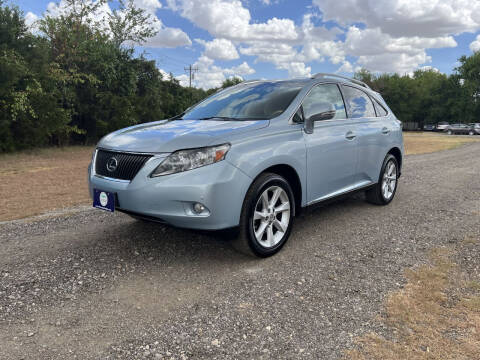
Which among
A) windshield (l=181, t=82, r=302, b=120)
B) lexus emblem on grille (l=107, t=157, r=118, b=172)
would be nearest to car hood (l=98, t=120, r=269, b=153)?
lexus emblem on grille (l=107, t=157, r=118, b=172)

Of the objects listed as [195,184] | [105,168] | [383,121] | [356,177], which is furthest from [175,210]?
[383,121]

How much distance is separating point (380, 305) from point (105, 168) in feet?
8.86

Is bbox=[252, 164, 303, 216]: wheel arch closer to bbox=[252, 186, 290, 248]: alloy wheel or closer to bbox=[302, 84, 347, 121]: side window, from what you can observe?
bbox=[252, 186, 290, 248]: alloy wheel

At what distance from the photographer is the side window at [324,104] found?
4.16 meters

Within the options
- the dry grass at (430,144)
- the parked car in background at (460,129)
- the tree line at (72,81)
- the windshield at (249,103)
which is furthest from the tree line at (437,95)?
the windshield at (249,103)

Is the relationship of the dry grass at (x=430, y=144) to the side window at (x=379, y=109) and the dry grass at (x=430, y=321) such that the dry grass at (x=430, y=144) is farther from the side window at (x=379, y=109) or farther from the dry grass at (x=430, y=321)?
the dry grass at (x=430, y=321)

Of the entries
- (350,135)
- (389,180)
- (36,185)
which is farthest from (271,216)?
(36,185)

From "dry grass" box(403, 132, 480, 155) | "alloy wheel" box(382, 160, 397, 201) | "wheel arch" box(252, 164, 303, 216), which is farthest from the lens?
"dry grass" box(403, 132, 480, 155)

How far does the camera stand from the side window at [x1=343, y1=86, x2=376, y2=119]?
5.00 meters

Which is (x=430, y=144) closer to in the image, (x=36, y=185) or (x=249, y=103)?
(x=36, y=185)

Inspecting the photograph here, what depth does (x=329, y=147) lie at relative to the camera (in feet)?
14.1

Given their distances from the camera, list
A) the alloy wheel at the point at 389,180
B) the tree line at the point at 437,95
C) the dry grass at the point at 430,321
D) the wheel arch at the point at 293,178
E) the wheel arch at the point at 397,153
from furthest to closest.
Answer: the tree line at the point at 437,95, the wheel arch at the point at 397,153, the alloy wheel at the point at 389,180, the wheel arch at the point at 293,178, the dry grass at the point at 430,321

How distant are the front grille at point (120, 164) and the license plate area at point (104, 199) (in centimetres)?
17

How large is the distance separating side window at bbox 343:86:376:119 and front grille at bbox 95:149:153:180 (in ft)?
9.48
